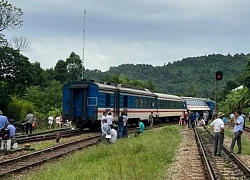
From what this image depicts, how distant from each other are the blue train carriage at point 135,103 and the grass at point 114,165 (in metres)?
13.2

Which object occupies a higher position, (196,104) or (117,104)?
(196,104)

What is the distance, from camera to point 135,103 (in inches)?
1326

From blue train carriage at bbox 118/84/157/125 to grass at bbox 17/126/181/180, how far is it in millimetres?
13165

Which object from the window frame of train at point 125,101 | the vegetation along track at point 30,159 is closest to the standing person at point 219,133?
the vegetation along track at point 30,159

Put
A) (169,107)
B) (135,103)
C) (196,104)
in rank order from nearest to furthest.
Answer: (135,103) → (169,107) → (196,104)

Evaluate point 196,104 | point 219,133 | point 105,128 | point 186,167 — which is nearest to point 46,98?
point 196,104

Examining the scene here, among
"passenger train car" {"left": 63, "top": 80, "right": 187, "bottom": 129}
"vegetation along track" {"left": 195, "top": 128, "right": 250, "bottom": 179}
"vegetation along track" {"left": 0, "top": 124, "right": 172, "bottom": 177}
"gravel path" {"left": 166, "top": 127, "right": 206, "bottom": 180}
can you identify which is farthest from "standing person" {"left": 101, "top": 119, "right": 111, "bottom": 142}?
"passenger train car" {"left": 63, "top": 80, "right": 187, "bottom": 129}

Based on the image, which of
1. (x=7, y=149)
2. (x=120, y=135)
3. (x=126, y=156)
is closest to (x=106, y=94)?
(x=120, y=135)

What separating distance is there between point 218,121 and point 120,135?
27.5 feet

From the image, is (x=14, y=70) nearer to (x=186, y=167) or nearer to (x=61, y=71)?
(x=186, y=167)

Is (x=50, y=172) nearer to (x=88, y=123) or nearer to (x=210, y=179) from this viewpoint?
(x=210, y=179)

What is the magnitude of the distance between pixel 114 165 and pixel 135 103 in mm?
20768

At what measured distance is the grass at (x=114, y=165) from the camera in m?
11.3

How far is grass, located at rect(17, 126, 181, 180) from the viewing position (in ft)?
37.1
